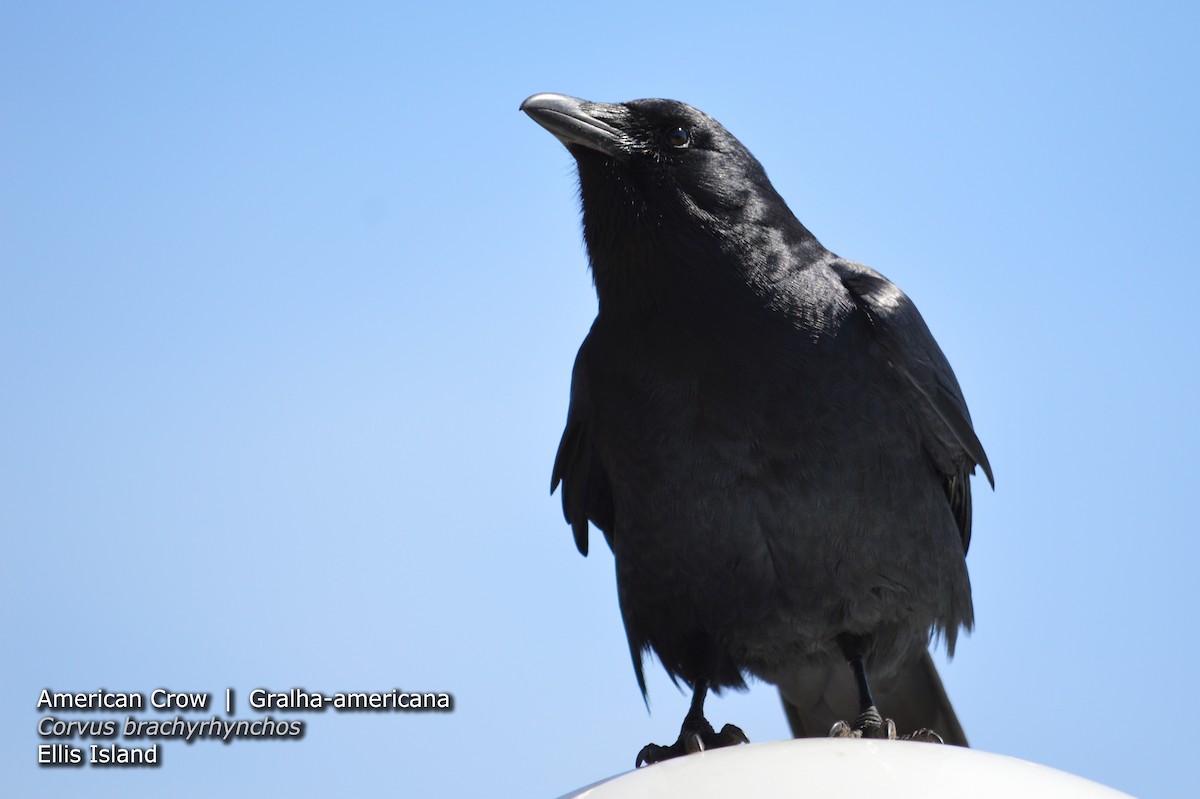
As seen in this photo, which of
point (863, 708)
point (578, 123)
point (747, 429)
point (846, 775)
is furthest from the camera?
point (578, 123)

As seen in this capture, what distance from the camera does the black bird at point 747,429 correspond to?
16.7 feet

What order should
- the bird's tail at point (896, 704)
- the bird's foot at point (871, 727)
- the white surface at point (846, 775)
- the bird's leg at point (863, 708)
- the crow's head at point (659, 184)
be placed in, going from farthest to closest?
the bird's tail at point (896, 704)
the crow's head at point (659, 184)
the bird's leg at point (863, 708)
the bird's foot at point (871, 727)
the white surface at point (846, 775)

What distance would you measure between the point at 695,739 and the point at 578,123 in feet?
8.87

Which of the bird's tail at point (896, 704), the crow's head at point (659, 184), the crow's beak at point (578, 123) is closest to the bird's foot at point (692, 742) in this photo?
the bird's tail at point (896, 704)

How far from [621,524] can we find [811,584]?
878mm

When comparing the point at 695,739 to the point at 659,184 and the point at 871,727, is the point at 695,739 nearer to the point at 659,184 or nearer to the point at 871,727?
the point at 871,727

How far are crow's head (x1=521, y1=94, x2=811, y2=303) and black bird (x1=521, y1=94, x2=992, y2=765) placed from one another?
0.01 metres

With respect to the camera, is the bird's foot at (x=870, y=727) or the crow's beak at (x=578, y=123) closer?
the bird's foot at (x=870, y=727)

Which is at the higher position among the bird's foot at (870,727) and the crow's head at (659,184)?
the crow's head at (659,184)

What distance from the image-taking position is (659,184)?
5.66 metres

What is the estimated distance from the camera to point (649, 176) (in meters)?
5.69

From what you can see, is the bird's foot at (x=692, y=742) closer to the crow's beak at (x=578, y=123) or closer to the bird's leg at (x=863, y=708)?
the bird's leg at (x=863, y=708)

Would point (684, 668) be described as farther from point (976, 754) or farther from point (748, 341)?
point (976, 754)

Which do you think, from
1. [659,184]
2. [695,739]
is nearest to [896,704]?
[695,739]
